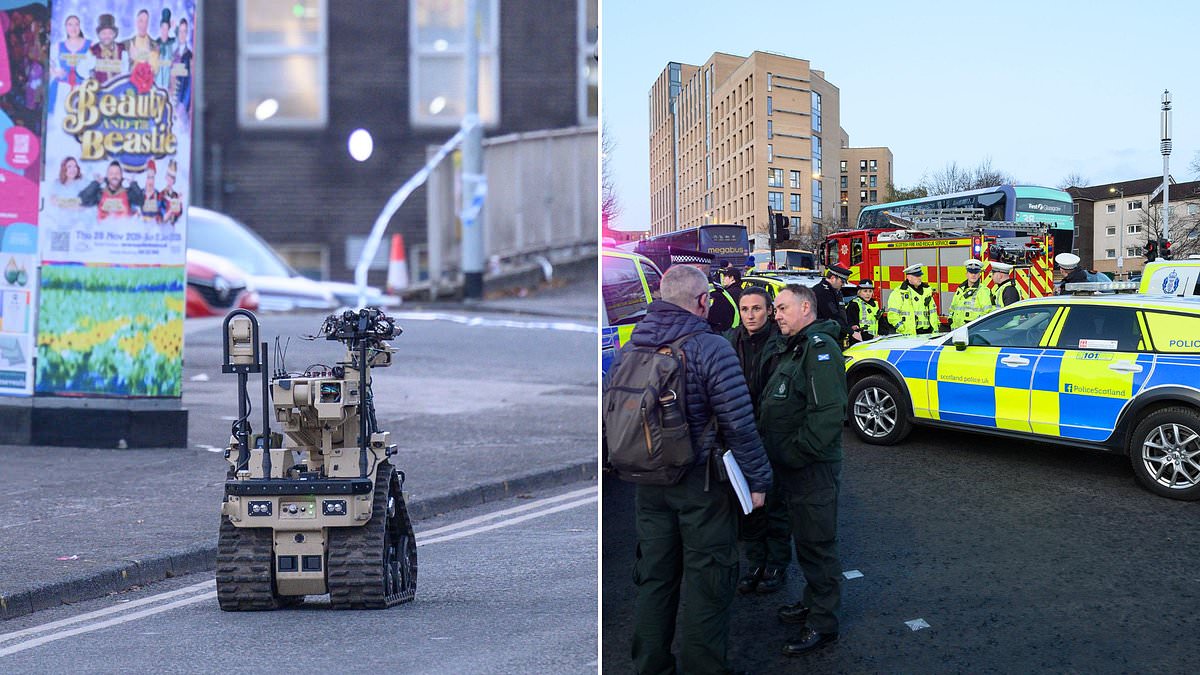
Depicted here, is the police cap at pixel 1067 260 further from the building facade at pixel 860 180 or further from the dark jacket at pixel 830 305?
the dark jacket at pixel 830 305

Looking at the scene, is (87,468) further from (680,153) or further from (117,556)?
(680,153)

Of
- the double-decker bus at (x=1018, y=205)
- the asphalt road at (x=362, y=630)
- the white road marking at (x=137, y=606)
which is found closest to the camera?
the double-decker bus at (x=1018, y=205)

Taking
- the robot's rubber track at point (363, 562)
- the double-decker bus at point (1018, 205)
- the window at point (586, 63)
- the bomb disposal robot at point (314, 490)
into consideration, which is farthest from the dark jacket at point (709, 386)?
the window at point (586, 63)

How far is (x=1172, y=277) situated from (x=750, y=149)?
3.77 ft

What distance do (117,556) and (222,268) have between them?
24.0ft

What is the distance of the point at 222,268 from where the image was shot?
13.8 meters

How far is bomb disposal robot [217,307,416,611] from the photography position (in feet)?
19.1

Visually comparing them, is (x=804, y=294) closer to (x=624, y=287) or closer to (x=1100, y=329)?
(x=624, y=287)

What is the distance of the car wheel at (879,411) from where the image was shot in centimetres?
400

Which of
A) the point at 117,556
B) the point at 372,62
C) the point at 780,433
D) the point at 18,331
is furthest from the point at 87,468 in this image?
the point at 780,433

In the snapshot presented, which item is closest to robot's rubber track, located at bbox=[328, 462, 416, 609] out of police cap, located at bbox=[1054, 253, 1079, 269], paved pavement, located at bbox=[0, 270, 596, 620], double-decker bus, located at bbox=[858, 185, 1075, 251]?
paved pavement, located at bbox=[0, 270, 596, 620]

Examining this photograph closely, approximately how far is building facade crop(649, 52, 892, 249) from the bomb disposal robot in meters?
2.47

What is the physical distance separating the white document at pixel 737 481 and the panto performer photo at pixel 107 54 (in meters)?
8.38

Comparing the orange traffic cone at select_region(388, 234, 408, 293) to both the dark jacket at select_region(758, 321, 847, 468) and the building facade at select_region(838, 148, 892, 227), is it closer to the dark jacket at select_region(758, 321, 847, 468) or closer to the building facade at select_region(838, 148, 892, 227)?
the dark jacket at select_region(758, 321, 847, 468)
